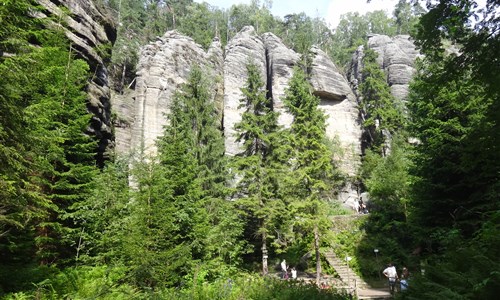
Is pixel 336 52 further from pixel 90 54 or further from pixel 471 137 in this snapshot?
pixel 471 137

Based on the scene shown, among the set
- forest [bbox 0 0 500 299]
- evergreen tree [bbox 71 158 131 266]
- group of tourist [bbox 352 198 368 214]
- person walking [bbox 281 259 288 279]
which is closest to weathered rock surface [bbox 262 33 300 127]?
group of tourist [bbox 352 198 368 214]

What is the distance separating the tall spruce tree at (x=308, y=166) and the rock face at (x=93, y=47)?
447 inches

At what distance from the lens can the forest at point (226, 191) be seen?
7.02 m

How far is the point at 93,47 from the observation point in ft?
61.5

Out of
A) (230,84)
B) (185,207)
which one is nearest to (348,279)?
(185,207)

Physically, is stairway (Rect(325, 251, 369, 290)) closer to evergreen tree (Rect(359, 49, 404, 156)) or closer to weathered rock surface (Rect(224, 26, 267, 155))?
weathered rock surface (Rect(224, 26, 267, 155))

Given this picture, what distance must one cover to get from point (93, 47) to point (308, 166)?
48.2 feet

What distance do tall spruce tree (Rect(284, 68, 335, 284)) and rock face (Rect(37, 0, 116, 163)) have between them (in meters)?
11.4

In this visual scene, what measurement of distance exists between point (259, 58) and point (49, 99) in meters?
36.4

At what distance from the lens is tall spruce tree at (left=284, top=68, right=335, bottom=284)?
19625 mm

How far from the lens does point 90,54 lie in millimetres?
18109

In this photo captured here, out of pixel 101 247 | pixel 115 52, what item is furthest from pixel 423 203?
pixel 115 52

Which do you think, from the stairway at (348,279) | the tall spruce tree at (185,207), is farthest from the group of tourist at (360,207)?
the tall spruce tree at (185,207)

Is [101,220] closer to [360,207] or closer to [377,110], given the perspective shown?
[360,207]
